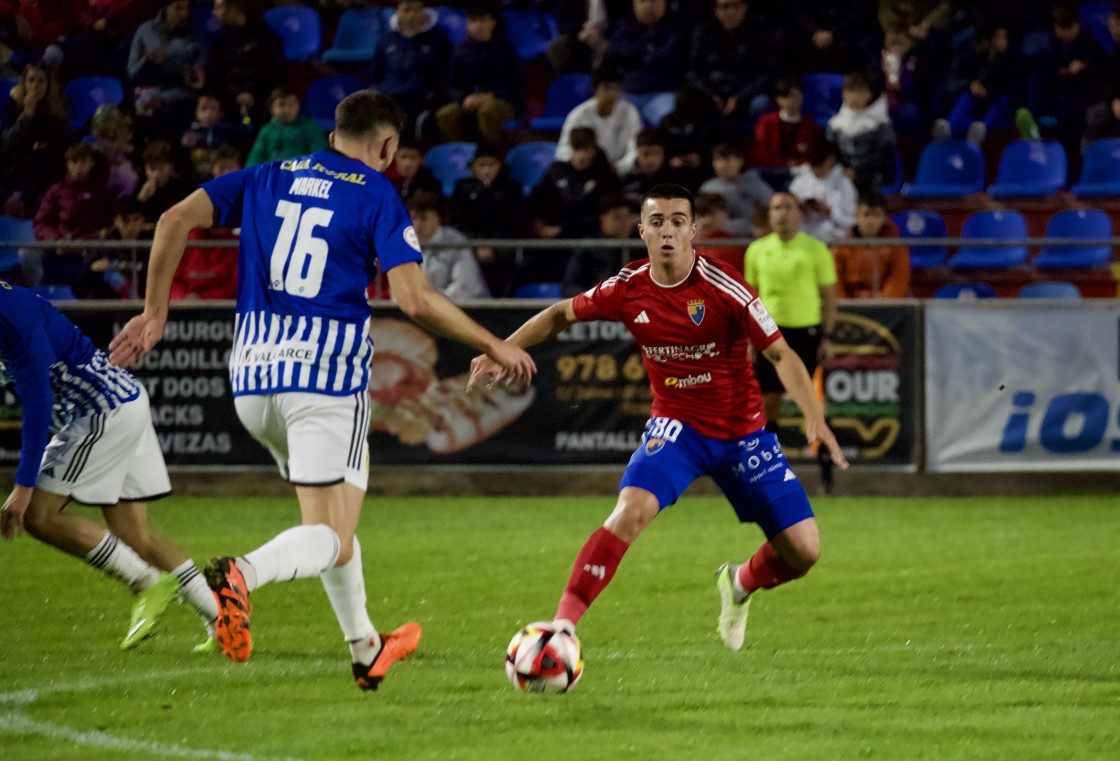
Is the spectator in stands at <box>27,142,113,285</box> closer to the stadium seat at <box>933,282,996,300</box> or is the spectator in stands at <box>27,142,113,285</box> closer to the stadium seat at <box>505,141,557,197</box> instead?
the stadium seat at <box>505,141,557,197</box>

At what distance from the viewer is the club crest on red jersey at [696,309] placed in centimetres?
684

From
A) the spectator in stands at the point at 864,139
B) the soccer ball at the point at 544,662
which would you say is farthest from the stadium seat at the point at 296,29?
the soccer ball at the point at 544,662

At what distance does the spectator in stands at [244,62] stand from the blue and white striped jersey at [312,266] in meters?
11.0

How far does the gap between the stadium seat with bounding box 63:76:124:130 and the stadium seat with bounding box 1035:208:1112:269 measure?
9.79 m

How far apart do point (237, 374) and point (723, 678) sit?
2243 mm

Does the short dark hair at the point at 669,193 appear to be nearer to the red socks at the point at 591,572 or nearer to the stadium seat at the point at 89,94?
the red socks at the point at 591,572

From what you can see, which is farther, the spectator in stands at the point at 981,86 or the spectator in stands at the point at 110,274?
the spectator in stands at the point at 981,86

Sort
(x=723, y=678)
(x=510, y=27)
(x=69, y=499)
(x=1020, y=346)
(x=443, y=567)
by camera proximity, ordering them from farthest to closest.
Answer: (x=510, y=27), (x=1020, y=346), (x=443, y=567), (x=69, y=499), (x=723, y=678)

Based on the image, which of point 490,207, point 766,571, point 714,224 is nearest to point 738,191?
point 714,224

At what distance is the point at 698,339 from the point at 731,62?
32.5 ft

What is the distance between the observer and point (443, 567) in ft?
33.0

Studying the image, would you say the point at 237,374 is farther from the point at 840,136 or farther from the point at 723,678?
the point at 840,136

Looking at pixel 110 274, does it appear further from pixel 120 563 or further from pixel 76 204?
pixel 120 563

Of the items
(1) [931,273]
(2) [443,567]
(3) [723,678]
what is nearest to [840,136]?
(1) [931,273]
